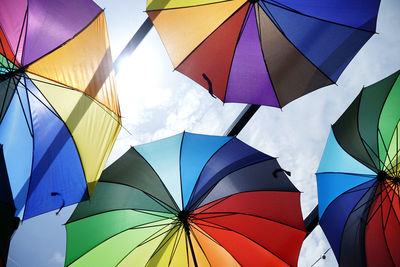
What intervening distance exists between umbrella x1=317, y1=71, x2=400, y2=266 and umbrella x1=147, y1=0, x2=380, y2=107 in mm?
620

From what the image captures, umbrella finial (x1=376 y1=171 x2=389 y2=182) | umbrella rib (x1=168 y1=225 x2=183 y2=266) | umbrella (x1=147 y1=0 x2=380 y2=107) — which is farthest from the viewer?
umbrella finial (x1=376 y1=171 x2=389 y2=182)

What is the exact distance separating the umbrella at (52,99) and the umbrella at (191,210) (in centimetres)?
41

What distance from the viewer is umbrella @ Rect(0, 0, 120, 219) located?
249cm

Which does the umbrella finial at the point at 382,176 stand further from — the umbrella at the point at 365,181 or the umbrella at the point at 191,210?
the umbrella at the point at 191,210

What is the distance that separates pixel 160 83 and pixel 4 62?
186cm

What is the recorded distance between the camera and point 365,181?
3.51 meters

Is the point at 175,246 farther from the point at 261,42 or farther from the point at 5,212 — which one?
the point at 261,42

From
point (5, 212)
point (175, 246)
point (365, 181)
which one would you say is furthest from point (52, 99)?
point (365, 181)

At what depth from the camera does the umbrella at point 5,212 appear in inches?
87.5

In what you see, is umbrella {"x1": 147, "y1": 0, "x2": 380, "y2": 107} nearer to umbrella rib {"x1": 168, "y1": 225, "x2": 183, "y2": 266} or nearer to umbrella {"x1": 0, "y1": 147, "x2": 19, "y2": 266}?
umbrella rib {"x1": 168, "y1": 225, "x2": 183, "y2": 266}

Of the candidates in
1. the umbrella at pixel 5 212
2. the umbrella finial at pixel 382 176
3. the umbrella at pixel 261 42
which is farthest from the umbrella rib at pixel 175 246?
the umbrella finial at pixel 382 176

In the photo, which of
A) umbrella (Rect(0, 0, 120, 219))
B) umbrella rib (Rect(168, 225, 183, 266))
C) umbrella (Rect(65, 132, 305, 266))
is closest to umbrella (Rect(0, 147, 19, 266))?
umbrella (Rect(0, 0, 120, 219))

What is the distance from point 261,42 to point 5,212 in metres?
3.38

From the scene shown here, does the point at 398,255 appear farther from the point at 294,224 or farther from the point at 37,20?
the point at 37,20
